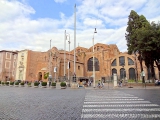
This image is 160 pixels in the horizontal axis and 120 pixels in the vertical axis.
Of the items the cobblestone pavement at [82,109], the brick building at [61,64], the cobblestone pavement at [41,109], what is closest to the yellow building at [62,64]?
the brick building at [61,64]

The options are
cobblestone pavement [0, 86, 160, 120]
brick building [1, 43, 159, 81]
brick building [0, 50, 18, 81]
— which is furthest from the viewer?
brick building [0, 50, 18, 81]

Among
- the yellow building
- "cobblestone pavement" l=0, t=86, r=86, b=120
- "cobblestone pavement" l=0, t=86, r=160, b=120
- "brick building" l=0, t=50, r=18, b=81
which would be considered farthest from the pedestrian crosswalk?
"brick building" l=0, t=50, r=18, b=81

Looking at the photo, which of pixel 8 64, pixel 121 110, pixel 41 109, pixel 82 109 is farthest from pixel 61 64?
pixel 121 110

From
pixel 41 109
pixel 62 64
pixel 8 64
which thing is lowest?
pixel 41 109

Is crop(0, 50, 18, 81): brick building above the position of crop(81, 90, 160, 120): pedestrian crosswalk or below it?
above

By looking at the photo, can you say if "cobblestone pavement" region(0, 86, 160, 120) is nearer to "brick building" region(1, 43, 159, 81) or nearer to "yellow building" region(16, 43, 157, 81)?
"brick building" region(1, 43, 159, 81)

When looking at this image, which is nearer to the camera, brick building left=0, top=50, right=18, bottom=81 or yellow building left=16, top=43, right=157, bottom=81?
yellow building left=16, top=43, right=157, bottom=81

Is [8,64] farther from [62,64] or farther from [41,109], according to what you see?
[41,109]

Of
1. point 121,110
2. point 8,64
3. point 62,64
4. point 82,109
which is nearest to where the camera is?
point 121,110

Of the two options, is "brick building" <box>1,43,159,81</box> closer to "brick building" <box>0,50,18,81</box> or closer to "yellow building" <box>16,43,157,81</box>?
"yellow building" <box>16,43,157,81</box>

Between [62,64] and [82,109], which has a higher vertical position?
[62,64]

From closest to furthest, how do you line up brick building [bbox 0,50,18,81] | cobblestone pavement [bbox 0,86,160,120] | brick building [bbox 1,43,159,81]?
cobblestone pavement [bbox 0,86,160,120], brick building [bbox 1,43,159,81], brick building [bbox 0,50,18,81]

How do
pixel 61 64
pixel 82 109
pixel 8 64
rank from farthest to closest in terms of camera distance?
1. pixel 8 64
2. pixel 61 64
3. pixel 82 109

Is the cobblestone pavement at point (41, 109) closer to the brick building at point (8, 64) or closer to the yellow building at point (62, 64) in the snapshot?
the yellow building at point (62, 64)
